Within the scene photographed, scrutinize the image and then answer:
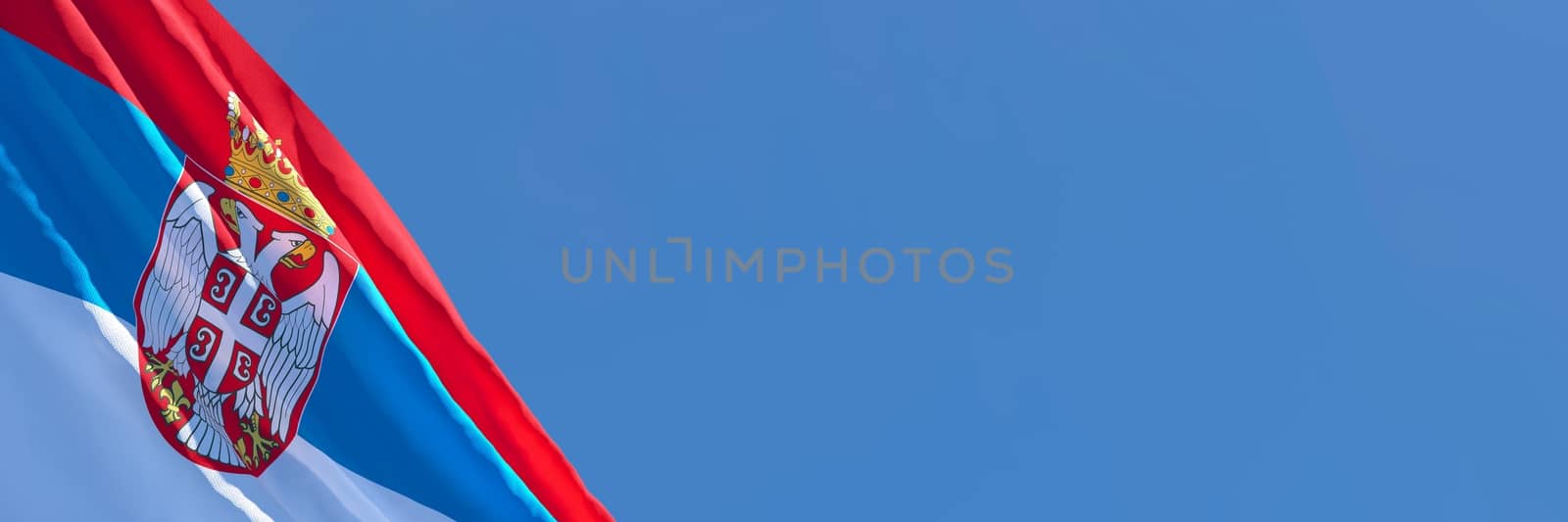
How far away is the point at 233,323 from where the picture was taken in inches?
234

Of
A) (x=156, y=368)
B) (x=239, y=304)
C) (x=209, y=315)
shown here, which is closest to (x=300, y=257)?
(x=239, y=304)

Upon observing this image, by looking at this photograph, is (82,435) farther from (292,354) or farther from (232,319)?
(292,354)

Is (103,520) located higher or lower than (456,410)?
lower

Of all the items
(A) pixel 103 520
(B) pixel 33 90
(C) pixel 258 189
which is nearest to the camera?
(A) pixel 103 520

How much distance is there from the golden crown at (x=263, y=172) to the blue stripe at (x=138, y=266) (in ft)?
0.73

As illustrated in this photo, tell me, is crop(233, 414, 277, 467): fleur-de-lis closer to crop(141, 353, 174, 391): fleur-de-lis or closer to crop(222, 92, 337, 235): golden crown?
crop(141, 353, 174, 391): fleur-de-lis

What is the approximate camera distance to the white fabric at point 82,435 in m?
5.20

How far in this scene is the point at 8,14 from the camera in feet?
18.4

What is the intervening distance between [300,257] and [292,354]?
38 cm

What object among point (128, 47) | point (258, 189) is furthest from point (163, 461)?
point (128, 47)

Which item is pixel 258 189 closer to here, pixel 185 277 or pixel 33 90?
pixel 185 277

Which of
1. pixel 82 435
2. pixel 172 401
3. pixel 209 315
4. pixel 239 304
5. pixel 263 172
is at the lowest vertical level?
pixel 82 435

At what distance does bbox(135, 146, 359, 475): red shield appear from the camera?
5.73 m

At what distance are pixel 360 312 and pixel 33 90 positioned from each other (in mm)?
1402
